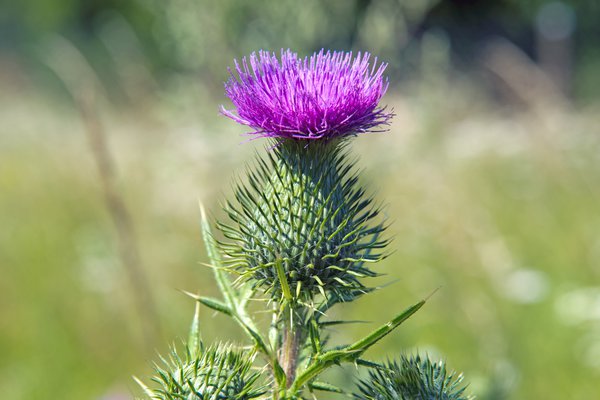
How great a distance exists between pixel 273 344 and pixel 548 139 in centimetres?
365

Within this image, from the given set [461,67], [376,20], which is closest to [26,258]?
[376,20]

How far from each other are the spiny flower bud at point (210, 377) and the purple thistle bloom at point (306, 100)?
0.72 metres

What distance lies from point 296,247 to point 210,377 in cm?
50

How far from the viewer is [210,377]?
1.87 meters

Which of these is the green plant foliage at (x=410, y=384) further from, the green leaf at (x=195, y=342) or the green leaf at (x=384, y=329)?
the green leaf at (x=195, y=342)

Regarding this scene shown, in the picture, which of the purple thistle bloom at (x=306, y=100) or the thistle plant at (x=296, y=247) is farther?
the purple thistle bloom at (x=306, y=100)

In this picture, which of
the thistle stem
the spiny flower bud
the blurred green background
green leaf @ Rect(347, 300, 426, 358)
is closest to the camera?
green leaf @ Rect(347, 300, 426, 358)

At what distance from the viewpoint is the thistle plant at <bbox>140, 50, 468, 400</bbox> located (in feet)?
6.18

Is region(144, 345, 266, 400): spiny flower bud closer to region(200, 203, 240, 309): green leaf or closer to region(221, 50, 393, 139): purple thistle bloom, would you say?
region(200, 203, 240, 309): green leaf

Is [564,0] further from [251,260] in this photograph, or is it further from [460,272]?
[251,260]

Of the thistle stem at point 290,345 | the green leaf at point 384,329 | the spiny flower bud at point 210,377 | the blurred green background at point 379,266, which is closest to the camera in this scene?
the green leaf at point 384,329

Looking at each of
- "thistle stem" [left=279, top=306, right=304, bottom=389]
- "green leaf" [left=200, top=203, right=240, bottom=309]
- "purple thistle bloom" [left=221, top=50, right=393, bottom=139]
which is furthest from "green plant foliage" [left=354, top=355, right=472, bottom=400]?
"purple thistle bloom" [left=221, top=50, right=393, bottom=139]

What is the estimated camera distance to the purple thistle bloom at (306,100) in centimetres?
203

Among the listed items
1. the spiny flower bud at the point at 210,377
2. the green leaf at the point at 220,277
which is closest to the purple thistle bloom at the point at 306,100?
the green leaf at the point at 220,277
